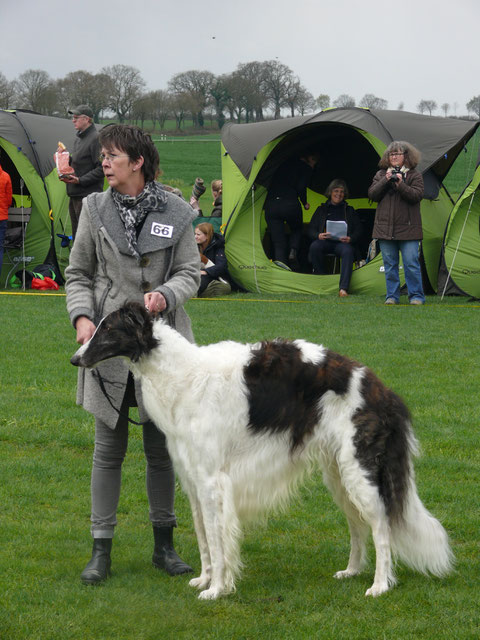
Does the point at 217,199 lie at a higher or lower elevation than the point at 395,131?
lower

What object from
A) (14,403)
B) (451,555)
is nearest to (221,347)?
(451,555)

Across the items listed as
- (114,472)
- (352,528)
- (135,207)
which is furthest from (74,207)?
(352,528)

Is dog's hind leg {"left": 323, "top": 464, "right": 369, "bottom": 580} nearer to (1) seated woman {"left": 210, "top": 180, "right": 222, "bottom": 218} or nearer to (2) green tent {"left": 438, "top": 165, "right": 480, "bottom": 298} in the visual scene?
(2) green tent {"left": 438, "top": 165, "right": 480, "bottom": 298}

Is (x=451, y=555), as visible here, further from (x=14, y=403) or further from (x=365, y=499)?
(x=14, y=403)

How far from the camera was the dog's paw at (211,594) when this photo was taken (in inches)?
148

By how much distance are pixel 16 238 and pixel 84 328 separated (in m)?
11.0

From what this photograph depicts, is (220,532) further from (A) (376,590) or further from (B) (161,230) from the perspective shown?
(B) (161,230)

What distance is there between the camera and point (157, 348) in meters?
3.77

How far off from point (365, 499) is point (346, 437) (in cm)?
29

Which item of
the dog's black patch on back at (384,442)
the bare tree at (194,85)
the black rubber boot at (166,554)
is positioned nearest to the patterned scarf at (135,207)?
the dog's black patch on back at (384,442)

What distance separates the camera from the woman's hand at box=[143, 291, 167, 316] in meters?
3.76

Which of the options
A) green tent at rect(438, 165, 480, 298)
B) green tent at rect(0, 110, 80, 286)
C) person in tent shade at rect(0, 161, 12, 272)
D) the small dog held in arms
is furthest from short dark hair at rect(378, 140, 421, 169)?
the small dog held in arms

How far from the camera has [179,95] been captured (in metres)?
42.4

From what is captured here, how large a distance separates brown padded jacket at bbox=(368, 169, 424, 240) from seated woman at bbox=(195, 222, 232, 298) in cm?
272
